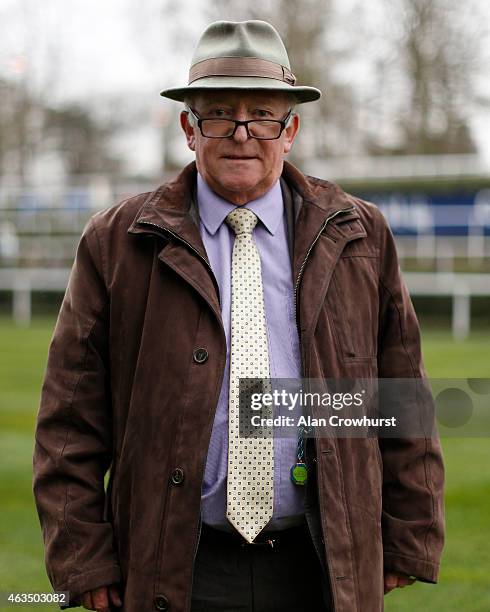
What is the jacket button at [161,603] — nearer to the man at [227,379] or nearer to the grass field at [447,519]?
the man at [227,379]

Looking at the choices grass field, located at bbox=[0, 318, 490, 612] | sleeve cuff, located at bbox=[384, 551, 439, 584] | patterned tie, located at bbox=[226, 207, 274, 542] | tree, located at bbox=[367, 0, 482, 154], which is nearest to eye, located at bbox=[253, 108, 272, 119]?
patterned tie, located at bbox=[226, 207, 274, 542]

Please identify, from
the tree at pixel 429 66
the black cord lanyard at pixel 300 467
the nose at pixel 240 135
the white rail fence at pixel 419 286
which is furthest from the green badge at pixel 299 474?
the tree at pixel 429 66

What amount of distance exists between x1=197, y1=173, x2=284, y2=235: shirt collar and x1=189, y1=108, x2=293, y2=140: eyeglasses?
15 centimetres

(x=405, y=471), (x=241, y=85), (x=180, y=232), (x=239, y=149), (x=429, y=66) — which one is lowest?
(x=405, y=471)

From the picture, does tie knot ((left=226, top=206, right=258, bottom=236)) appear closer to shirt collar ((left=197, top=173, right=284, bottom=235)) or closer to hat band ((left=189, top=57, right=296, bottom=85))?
shirt collar ((left=197, top=173, right=284, bottom=235))

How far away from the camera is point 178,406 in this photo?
239 centimetres

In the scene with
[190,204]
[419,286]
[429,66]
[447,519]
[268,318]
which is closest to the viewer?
Result: [268,318]

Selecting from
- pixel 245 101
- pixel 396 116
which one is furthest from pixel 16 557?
pixel 396 116

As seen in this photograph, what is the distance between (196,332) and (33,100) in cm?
3249

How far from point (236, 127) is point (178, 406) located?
0.70 meters

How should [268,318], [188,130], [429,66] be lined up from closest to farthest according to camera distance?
[268,318]
[188,130]
[429,66]

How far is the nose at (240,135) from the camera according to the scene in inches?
99.2

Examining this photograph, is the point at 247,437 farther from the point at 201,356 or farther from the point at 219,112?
the point at 219,112

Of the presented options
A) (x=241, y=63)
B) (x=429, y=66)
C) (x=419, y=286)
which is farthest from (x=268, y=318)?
(x=429, y=66)
